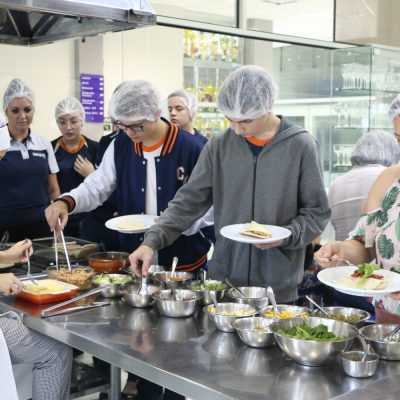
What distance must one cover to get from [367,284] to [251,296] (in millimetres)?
574

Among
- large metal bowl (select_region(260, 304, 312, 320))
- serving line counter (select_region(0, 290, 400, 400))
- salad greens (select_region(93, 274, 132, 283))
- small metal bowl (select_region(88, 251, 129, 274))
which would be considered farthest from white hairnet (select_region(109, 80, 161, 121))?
large metal bowl (select_region(260, 304, 312, 320))

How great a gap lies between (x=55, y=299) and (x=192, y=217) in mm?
687

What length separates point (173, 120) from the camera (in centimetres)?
525

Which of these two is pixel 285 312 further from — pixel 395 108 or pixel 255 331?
pixel 395 108

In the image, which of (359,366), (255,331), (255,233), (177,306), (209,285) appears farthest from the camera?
(209,285)

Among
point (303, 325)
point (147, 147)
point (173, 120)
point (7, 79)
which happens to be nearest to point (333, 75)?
point (173, 120)

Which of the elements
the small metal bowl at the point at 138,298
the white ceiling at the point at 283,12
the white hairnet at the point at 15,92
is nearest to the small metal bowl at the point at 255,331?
the small metal bowl at the point at 138,298

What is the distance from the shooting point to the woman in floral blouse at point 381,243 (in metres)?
2.21

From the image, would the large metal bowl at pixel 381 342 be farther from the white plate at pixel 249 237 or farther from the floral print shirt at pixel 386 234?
the white plate at pixel 249 237

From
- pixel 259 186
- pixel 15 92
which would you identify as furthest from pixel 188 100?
pixel 259 186

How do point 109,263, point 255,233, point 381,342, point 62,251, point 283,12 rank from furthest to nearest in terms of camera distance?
point 283,12
point 62,251
point 109,263
point 255,233
point 381,342

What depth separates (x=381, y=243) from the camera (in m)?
2.25

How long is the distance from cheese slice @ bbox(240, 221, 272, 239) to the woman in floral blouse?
0.72ft

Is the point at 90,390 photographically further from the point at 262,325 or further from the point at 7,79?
the point at 7,79
